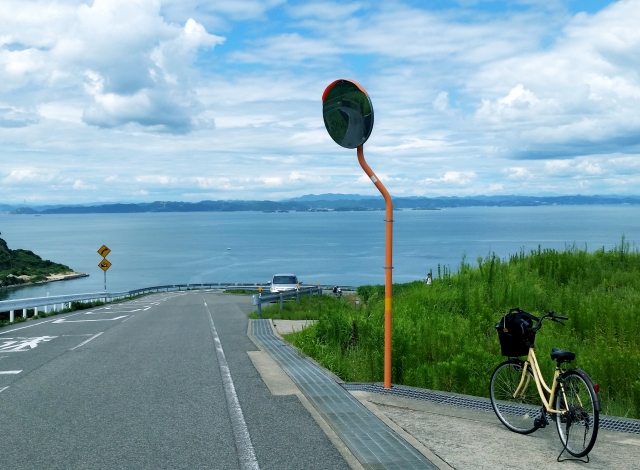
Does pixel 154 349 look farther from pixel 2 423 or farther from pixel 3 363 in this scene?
pixel 2 423

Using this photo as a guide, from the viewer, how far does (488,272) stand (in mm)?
14914

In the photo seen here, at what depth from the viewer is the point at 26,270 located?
113 metres

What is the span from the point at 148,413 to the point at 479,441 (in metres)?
3.64

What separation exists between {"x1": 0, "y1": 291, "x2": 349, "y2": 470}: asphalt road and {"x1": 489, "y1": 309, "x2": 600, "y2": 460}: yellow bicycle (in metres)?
1.95

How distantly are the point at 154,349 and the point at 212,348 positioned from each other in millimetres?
1148

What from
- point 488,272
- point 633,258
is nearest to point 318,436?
point 488,272

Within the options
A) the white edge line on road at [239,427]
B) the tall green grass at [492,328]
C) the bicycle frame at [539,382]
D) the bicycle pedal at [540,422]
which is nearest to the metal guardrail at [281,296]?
the tall green grass at [492,328]

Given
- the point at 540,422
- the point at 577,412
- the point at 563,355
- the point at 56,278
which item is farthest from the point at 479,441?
the point at 56,278

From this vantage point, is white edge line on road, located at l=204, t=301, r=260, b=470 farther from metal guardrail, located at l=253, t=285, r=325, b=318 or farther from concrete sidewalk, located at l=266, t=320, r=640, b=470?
metal guardrail, located at l=253, t=285, r=325, b=318

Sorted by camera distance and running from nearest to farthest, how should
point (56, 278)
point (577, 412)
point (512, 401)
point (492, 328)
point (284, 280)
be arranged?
point (577, 412) → point (512, 401) → point (492, 328) → point (284, 280) → point (56, 278)

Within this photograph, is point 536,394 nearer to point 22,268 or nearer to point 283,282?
point 283,282

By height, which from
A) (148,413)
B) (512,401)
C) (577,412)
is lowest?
(148,413)

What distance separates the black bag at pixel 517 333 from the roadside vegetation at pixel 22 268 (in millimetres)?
107101

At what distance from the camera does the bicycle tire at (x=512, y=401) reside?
20.4 feet
